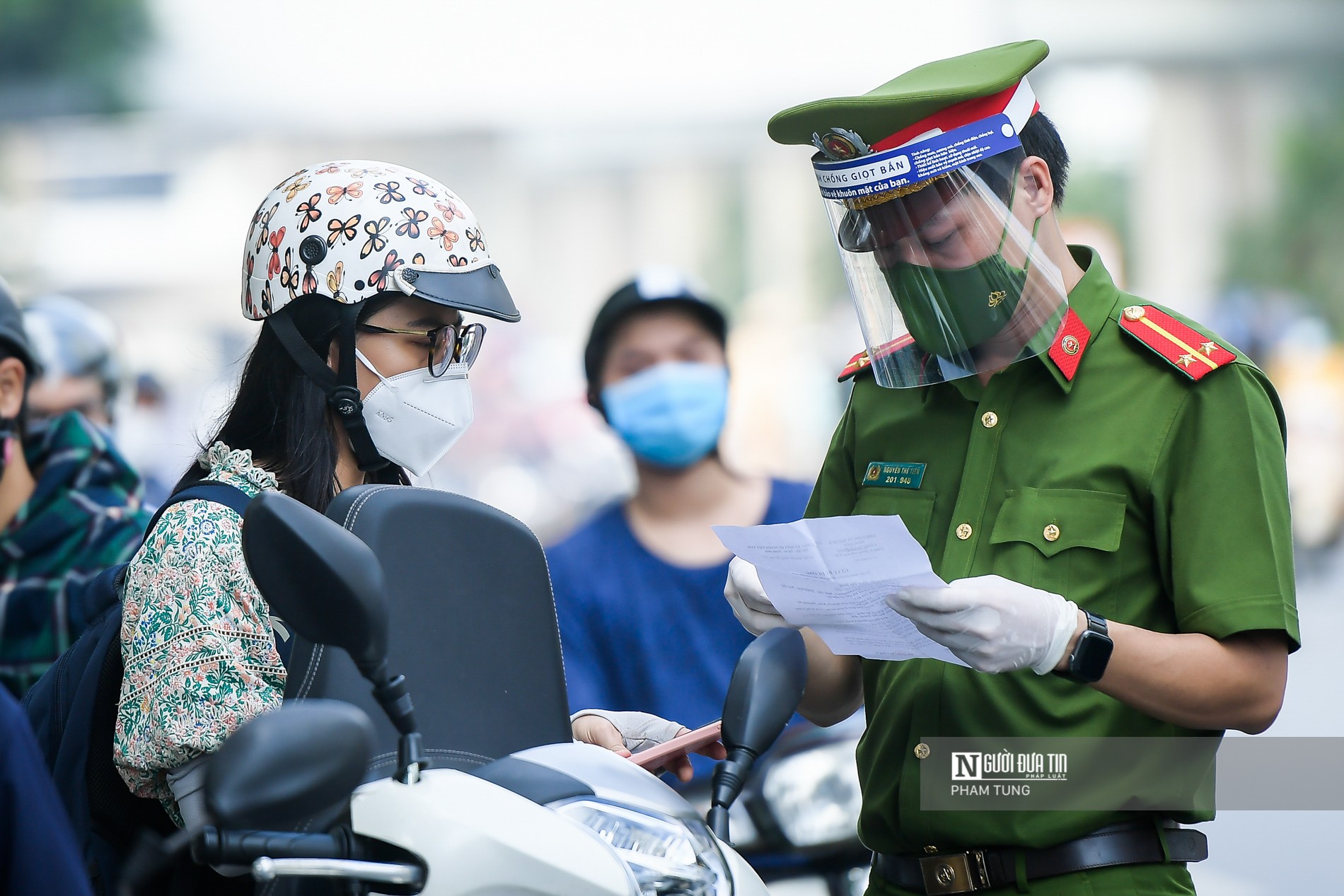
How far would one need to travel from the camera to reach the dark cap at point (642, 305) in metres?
4.59

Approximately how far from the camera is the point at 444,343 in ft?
9.03

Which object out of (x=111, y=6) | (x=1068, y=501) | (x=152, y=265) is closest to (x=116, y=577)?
(x=1068, y=501)

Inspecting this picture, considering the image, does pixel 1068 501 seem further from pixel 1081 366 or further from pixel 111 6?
pixel 111 6

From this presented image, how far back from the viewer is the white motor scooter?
136 cm

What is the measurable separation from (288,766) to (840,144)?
1.44 m

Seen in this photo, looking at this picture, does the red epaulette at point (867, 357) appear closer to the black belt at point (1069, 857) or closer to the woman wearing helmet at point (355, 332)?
the woman wearing helmet at point (355, 332)

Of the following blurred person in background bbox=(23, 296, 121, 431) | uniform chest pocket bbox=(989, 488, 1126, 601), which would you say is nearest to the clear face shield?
uniform chest pocket bbox=(989, 488, 1126, 601)

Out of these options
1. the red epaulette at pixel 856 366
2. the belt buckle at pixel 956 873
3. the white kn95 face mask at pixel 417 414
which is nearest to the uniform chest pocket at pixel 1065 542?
the belt buckle at pixel 956 873

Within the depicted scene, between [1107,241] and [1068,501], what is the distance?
1506 centimetres

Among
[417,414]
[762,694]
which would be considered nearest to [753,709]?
[762,694]

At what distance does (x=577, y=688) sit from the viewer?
12.6ft

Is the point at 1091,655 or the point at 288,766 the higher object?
the point at 288,766

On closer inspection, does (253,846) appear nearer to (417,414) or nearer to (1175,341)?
(417,414)

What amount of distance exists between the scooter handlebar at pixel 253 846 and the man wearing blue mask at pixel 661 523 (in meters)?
2.23
